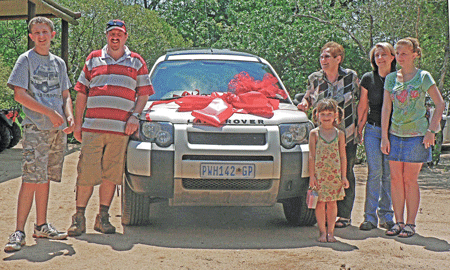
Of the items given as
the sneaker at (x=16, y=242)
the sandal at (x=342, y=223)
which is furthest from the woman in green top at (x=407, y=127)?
the sneaker at (x=16, y=242)

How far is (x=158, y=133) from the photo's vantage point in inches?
202

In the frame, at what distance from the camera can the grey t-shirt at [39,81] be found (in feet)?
15.5

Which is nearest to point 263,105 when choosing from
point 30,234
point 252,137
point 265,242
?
point 252,137

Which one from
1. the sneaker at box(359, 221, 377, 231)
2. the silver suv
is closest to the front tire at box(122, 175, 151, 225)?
the silver suv

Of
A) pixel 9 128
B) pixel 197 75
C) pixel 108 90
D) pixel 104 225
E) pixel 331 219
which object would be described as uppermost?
pixel 197 75

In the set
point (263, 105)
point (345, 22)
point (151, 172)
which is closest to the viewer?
point (151, 172)

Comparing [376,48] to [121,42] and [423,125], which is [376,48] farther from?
[121,42]

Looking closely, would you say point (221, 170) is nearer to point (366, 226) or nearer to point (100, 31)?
point (366, 226)

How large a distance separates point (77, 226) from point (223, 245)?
134 cm

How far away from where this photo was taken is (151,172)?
5.06 meters

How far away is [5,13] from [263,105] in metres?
10.4

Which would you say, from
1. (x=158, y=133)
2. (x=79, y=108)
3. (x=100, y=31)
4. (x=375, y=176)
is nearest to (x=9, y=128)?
(x=100, y=31)

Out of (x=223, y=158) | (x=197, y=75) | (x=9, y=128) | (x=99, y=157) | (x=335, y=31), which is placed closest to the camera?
(x=223, y=158)

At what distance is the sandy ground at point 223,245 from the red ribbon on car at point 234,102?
1.12 m
